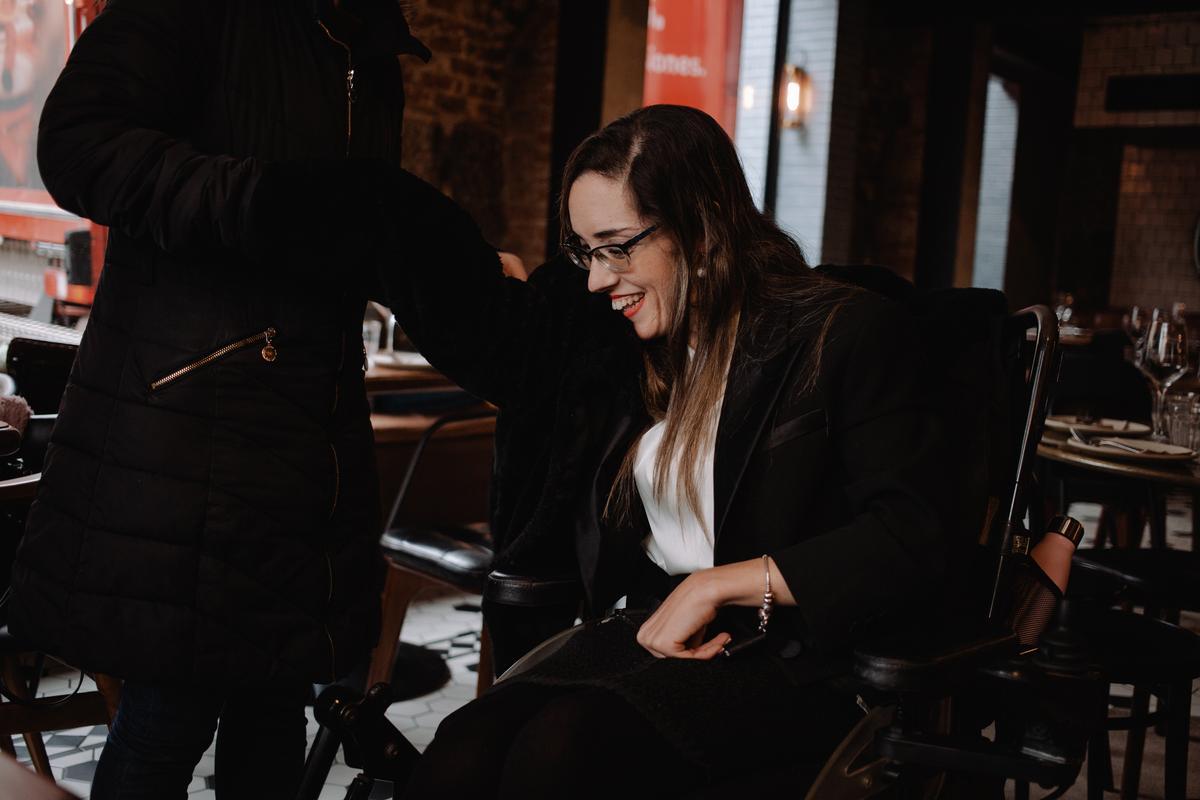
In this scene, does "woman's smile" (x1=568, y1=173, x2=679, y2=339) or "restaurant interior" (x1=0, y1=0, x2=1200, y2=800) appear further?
"woman's smile" (x1=568, y1=173, x2=679, y2=339)

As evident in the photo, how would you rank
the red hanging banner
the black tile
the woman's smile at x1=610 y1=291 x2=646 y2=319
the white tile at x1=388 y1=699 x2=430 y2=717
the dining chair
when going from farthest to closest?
the red hanging banner → the white tile at x1=388 y1=699 x2=430 y2=717 → the black tile → the dining chair → the woman's smile at x1=610 y1=291 x2=646 y2=319

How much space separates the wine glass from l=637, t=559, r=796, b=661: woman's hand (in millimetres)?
1996

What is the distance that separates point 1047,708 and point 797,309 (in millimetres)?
583

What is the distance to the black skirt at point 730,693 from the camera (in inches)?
50.2

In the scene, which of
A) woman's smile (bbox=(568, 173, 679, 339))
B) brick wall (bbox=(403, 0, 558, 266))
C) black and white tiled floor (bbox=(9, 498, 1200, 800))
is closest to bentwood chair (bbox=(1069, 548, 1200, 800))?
black and white tiled floor (bbox=(9, 498, 1200, 800))

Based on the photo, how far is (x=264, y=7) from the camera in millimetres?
1384

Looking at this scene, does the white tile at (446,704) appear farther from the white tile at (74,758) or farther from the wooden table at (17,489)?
the wooden table at (17,489)

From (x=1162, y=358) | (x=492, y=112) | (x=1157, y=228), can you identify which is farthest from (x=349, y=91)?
(x=1157, y=228)

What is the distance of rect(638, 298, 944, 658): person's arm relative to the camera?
1322 mm

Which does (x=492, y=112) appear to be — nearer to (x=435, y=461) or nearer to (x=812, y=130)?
(x=435, y=461)

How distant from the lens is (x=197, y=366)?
52.2 inches

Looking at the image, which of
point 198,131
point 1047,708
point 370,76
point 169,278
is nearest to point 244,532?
point 169,278

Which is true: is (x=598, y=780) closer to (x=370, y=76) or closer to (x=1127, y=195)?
(x=370, y=76)

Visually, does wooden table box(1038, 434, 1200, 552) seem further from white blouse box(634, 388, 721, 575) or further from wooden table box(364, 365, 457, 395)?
wooden table box(364, 365, 457, 395)
